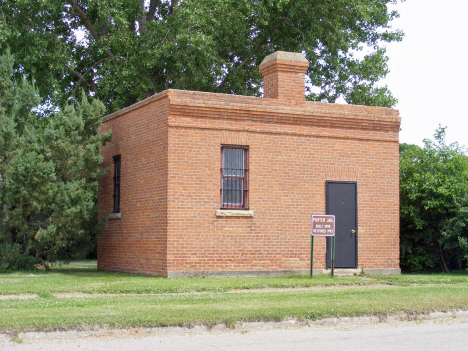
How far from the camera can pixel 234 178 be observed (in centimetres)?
1711

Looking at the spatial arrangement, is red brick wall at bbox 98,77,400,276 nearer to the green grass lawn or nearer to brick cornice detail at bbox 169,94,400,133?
brick cornice detail at bbox 169,94,400,133

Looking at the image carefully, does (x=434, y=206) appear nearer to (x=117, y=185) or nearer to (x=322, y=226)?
(x=322, y=226)

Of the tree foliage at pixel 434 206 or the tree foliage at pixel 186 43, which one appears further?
the tree foliage at pixel 186 43

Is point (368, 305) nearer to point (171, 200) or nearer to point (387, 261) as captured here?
point (171, 200)

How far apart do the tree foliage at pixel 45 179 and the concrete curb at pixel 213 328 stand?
364 inches

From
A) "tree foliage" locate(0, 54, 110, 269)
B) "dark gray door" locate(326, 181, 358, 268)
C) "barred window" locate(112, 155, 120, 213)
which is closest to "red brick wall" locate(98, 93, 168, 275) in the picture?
"barred window" locate(112, 155, 120, 213)

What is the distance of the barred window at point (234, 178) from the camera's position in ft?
55.9

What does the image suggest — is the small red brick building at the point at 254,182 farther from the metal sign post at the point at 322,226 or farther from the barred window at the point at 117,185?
the metal sign post at the point at 322,226

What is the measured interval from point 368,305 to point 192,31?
1721 cm

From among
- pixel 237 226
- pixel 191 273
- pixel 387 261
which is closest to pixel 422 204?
pixel 387 261

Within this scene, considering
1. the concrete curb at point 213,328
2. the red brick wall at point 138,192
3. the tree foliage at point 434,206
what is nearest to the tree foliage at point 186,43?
the red brick wall at point 138,192

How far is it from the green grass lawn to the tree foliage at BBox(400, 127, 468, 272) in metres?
3.78

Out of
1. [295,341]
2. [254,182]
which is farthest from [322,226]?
[295,341]

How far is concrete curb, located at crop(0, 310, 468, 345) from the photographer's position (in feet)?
27.9
